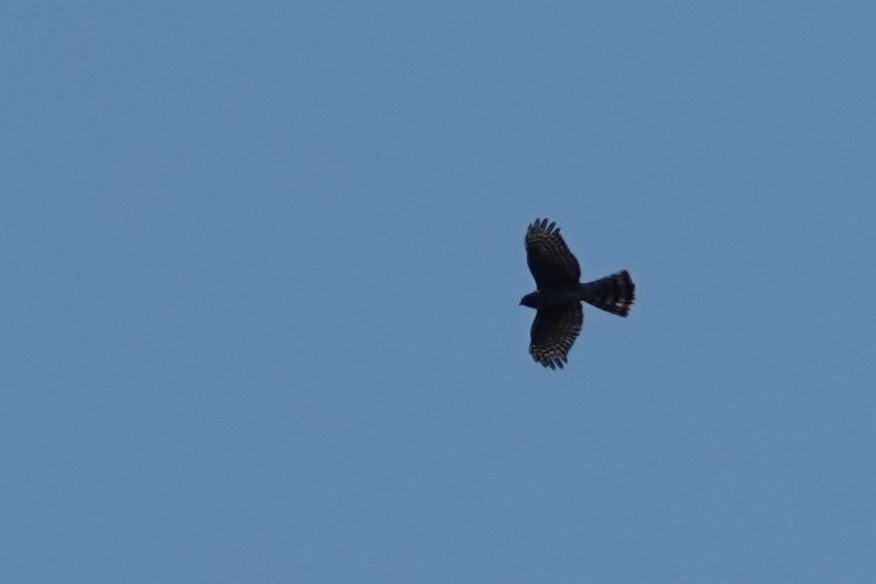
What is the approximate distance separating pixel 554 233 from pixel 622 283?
1.78 m

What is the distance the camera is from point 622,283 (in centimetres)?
5459

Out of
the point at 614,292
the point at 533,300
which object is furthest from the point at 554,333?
the point at 614,292

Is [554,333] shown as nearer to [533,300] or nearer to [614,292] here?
[533,300]

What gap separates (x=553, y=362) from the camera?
56.5 m

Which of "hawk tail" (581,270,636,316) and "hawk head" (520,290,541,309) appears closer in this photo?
"hawk tail" (581,270,636,316)

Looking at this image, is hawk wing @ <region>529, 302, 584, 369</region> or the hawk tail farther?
hawk wing @ <region>529, 302, 584, 369</region>

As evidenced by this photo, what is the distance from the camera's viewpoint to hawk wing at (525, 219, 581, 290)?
55062 mm

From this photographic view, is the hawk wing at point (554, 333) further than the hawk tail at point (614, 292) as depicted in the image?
Yes

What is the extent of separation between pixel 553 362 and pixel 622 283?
9.33 ft

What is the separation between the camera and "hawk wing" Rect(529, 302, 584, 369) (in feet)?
185

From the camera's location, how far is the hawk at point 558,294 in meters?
54.8

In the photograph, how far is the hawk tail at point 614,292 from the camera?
54.6 m

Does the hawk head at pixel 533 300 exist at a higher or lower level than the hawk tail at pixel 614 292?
higher

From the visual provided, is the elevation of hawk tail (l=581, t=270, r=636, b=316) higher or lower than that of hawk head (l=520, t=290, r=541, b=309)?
lower
